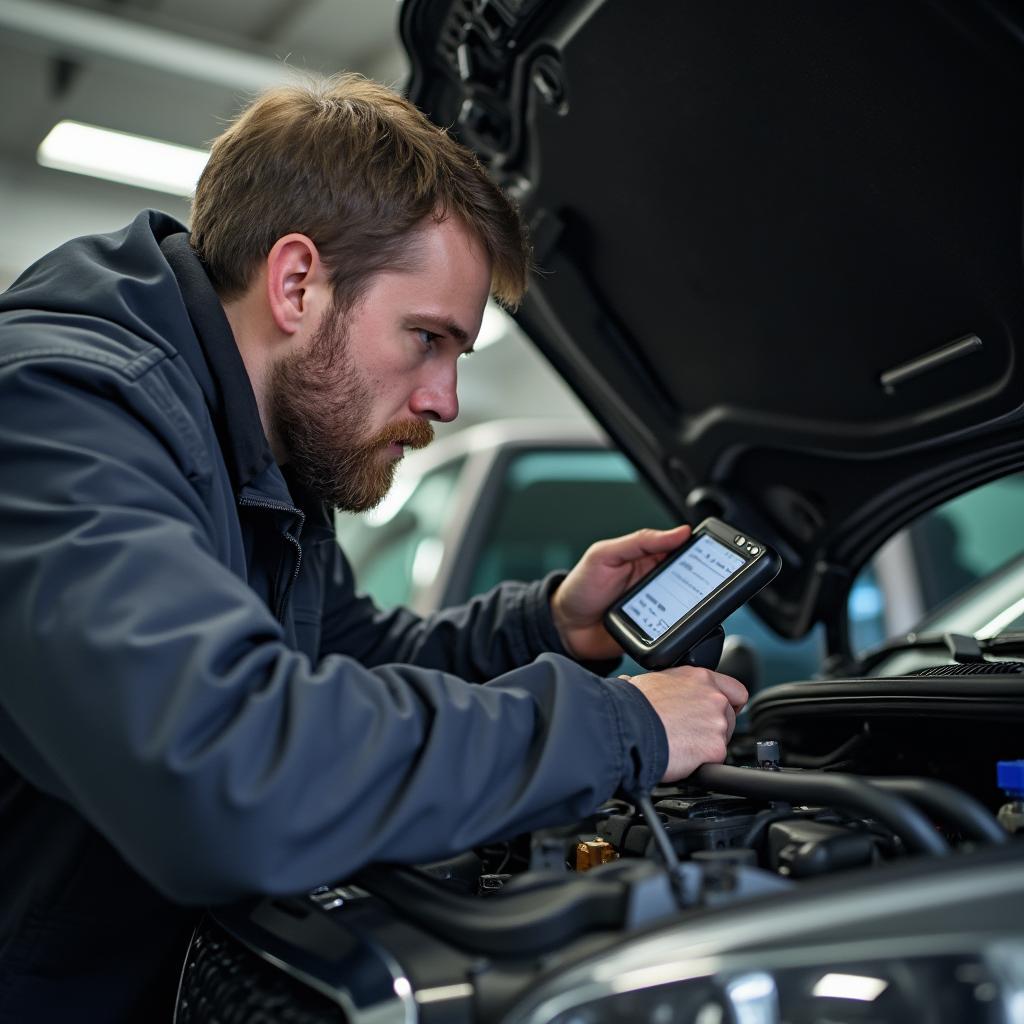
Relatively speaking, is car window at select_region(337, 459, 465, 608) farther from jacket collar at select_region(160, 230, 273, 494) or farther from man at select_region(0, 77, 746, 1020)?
jacket collar at select_region(160, 230, 273, 494)

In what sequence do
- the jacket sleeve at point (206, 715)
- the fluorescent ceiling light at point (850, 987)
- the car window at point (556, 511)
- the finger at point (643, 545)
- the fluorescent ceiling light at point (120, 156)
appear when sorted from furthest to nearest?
the fluorescent ceiling light at point (120, 156) → the car window at point (556, 511) → the finger at point (643, 545) → the jacket sleeve at point (206, 715) → the fluorescent ceiling light at point (850, 987)

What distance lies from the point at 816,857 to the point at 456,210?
2.88 ft

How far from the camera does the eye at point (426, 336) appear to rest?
1293 mm

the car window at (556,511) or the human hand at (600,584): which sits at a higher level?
the human hand at (600,584)

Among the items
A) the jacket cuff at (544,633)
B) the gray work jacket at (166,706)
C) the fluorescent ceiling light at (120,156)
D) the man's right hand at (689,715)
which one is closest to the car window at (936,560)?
the jacket cuff at (544,633)

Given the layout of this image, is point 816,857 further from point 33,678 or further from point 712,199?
point 712,199

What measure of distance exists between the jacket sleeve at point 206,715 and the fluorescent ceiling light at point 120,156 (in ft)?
16.3

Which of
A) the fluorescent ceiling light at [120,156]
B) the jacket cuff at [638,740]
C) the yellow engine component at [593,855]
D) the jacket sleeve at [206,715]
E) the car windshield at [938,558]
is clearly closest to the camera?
the jacket sleeve at [206,715]

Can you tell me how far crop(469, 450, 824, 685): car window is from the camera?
3287 millimetres

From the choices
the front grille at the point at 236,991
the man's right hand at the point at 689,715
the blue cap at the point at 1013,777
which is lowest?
the front grille at the point at 236,991

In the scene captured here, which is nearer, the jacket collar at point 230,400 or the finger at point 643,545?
the jacket collar at point 230,400

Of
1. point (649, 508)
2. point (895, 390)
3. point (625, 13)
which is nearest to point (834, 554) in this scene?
point (895, 390)

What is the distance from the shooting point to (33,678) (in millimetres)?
787

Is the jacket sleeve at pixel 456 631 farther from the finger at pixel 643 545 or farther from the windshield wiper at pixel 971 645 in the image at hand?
the windshield wiper at pixel 971 645
